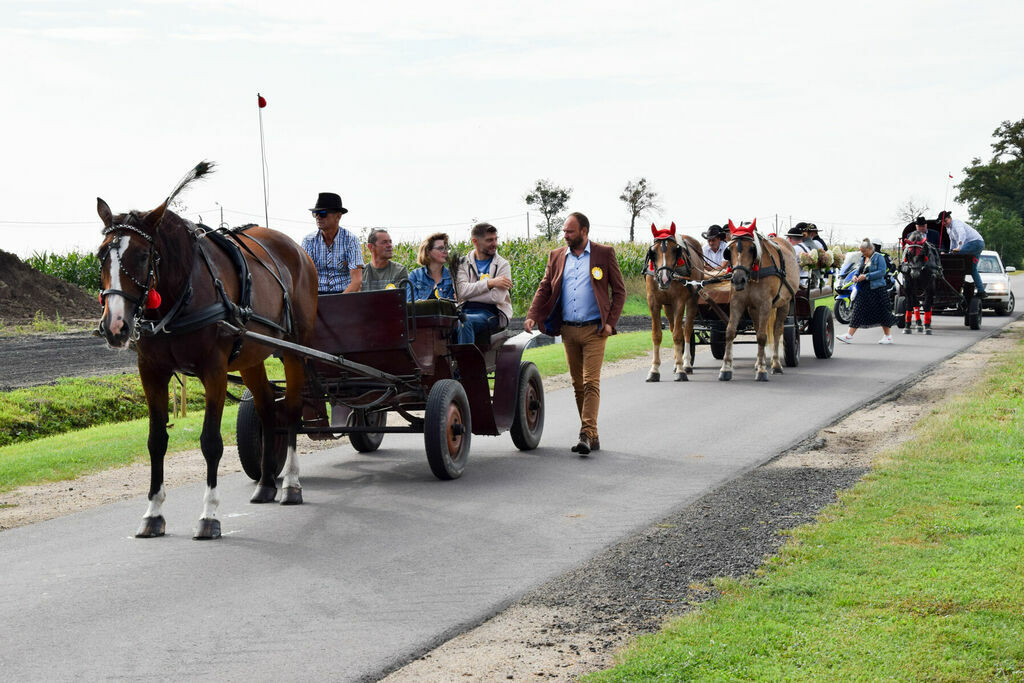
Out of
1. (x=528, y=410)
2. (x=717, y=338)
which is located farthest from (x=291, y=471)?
(x=717, y=338)

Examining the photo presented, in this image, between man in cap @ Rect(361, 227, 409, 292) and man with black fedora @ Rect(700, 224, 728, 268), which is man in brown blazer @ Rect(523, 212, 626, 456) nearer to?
man in cap @ Rect(361, 227, 409, 292)

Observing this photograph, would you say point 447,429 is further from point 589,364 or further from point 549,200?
point 549,200

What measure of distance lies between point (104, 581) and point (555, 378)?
11.6m

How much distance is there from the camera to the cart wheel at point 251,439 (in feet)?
29.5

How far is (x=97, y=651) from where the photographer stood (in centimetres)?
506

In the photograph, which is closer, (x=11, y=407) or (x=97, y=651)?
(x=97, y=651)

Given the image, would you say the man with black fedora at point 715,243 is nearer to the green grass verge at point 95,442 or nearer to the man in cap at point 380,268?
the green grass verge at point 95,442

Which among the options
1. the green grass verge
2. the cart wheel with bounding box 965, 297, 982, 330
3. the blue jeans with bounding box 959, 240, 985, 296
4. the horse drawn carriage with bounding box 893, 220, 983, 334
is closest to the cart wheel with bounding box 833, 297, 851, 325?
the horse drawn carriage with bounding box 893, 220, 983, 334

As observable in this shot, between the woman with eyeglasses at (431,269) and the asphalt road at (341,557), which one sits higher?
the woman with eyeglasses at (431,269)

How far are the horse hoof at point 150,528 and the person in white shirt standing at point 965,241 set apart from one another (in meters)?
22.2

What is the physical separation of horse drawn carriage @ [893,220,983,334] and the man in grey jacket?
16.7m

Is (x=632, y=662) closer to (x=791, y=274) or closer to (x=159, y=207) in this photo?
(x=159, y=207)

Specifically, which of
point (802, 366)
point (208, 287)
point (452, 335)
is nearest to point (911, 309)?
point (802, 366)

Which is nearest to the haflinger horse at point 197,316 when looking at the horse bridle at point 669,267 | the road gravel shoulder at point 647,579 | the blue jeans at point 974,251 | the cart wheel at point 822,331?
the road gravel shoulder at point 647,579
